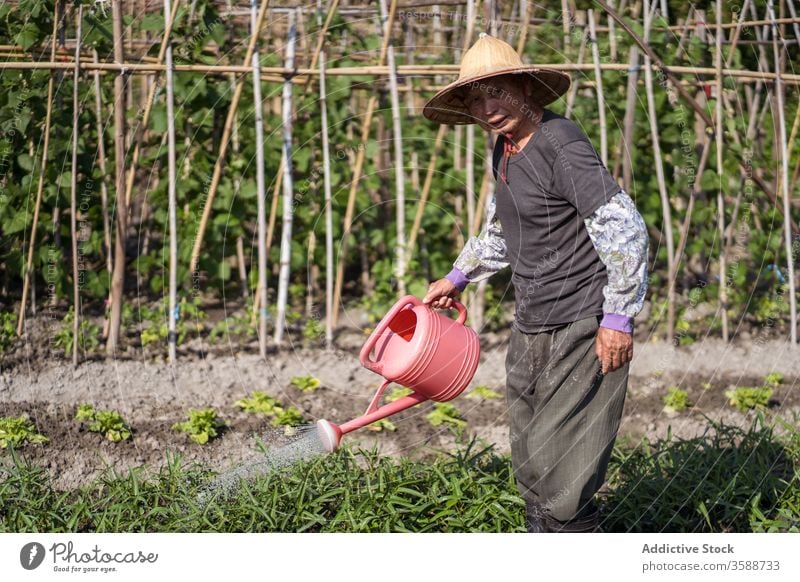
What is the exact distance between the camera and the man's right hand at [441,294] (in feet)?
9.78

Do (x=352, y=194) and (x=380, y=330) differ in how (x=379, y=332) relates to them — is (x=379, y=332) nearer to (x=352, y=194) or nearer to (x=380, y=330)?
(x=380, y=330)

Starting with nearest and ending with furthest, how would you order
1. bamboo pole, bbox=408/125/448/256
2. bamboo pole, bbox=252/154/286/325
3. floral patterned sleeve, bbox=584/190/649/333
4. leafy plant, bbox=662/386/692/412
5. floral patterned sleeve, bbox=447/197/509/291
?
floral patterned sleeve, bbox=584/190/649/333
floral patterned sleeve, bbox=447/197/509/291
leafy plant, bbox=662/386/692/412
bamboo pole, bbox=252/154/286/325
bamboo pole, bbox=408/125/448/256

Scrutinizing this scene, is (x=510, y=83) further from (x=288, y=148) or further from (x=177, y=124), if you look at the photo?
(x=177, y=124)

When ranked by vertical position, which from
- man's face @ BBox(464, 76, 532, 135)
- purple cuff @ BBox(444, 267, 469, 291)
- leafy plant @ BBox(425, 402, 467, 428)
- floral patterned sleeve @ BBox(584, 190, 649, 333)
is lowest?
leafy plant @ BBox(425, 402, 467, 428)

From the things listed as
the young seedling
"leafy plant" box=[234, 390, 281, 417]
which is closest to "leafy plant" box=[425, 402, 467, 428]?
"leafy plant" box=[234, 390, 281, 417]

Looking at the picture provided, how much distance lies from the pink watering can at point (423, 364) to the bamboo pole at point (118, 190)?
195 centimetres

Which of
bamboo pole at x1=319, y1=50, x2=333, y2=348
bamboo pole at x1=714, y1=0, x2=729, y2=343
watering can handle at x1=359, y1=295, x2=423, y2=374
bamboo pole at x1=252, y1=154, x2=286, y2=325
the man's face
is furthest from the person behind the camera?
bamboo pole at x1=252, y1=154, x2=286, y2=325

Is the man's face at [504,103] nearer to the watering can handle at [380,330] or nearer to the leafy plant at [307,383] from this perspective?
the watering can handle at [380,330]

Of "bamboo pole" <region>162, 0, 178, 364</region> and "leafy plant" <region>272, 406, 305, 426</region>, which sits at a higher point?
"bamboo pole" <region>162, 0, 178, 364</region>

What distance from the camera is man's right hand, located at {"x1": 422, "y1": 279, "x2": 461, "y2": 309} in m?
2.98

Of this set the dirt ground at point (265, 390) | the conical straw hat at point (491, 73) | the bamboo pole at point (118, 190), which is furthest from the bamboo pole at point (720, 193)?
the bamboo pole at point (118, 190)

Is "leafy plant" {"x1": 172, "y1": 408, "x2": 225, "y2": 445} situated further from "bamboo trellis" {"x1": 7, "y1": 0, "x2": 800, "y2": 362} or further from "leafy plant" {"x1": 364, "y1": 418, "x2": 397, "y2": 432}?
"bamboo trellis" {"x1": 7, "y1": 0, "x2": 800, "y2": 362}

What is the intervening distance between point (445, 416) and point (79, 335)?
1847mm

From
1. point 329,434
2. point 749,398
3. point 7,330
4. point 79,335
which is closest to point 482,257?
point 329,434
